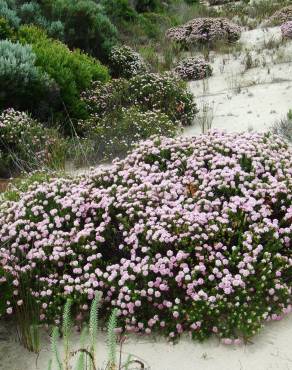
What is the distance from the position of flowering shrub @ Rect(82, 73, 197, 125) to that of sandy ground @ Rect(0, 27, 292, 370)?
1.18 ft

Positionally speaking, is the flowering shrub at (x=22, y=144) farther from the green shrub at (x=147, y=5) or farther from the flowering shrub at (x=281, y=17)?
the green shrub at (x=147, y=5)

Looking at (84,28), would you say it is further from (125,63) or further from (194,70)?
(194,70)

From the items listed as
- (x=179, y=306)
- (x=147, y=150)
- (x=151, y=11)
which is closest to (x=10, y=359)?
(x=179, y=306)

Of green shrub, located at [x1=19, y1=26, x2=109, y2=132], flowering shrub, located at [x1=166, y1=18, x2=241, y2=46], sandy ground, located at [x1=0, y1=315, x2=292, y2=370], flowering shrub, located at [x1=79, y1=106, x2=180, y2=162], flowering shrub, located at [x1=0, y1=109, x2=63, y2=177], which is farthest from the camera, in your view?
flowering shrub, located at [x1=166, y1=18, x2=241, y2=46]

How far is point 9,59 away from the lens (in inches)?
307

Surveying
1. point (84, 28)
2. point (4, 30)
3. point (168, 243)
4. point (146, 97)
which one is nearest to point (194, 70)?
point (146, 97)

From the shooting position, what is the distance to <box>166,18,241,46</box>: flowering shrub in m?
13.6

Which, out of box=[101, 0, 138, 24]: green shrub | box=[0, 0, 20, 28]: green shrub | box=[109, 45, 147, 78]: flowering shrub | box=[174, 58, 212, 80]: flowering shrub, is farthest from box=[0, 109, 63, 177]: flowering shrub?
box=[101, 0, 138, 24]: green shrub

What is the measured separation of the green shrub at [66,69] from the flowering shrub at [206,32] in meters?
4.63

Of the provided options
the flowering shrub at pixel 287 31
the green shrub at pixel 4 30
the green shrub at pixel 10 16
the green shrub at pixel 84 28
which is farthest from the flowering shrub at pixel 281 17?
the green shrub at pixel 4 30

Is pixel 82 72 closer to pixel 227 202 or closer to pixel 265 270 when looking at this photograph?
pixel 227 202

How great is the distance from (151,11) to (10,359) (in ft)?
50.7

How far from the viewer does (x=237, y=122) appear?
842 cm

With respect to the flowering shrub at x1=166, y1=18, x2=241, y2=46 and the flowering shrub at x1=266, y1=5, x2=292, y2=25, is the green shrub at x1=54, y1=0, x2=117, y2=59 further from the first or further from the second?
the flowering shrub at x1=266, y1=5, x2=292, y2=25
